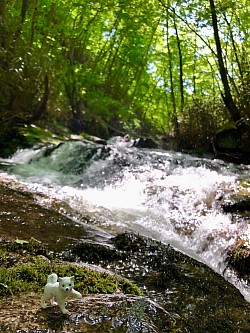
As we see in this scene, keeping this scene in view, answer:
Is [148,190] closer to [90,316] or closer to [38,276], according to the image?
[38,276]

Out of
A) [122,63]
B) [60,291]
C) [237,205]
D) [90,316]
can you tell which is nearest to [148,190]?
[237,205]

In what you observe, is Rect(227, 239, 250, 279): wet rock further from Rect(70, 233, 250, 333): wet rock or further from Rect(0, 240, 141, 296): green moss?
Rect(0, 240, 141, 296): green moss

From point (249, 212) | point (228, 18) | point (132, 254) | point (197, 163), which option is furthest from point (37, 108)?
point (132, 254)

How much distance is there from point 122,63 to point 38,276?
63.7 ft

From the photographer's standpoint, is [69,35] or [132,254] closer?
[132,254]

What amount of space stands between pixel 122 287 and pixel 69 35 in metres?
15.5

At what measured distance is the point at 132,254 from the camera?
11.7 feet

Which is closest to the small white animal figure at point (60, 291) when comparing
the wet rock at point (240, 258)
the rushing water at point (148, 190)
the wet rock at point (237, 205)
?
the rushing water at point (148, 190)

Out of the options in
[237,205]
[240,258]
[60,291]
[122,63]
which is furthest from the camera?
[122,63]

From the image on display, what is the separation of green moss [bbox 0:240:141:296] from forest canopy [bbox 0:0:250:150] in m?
7.43

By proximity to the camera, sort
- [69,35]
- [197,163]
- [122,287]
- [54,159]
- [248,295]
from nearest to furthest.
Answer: [122,287], [248,295], [197,163], [54,159], [69,35]

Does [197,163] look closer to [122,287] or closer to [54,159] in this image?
[54,159]

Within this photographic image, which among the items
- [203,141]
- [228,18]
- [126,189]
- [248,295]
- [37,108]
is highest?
[228,18]

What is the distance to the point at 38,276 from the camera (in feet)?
7.66
